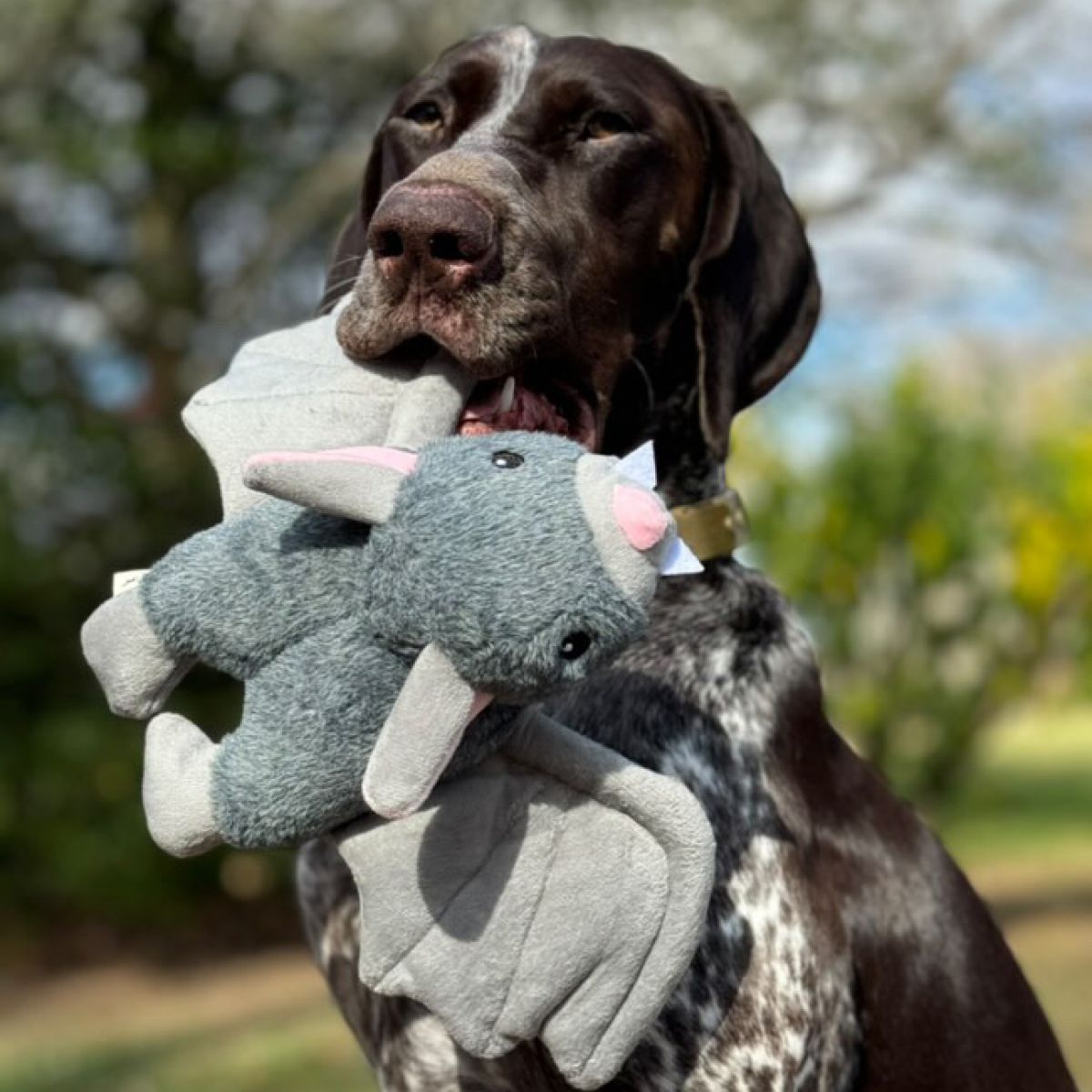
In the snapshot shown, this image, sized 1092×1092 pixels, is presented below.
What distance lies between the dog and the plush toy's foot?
0.69 metres

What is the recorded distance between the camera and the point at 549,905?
7.33 ft

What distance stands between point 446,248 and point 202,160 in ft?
32.5

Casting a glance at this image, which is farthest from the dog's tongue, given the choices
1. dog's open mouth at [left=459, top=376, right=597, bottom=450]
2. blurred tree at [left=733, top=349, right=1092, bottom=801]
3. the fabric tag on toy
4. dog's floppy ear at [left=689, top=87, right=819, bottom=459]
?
blurred tree at [left=733, top=349, right=1092, bottom=801]

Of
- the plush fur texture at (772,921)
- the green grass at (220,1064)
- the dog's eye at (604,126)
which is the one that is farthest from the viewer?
the green grass at (220,1064)

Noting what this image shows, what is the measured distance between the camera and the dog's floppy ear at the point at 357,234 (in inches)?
131

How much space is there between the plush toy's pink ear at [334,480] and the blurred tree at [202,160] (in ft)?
25.8

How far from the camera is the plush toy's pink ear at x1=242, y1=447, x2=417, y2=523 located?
2059 millimetres

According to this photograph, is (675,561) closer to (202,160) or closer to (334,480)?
(334,480)

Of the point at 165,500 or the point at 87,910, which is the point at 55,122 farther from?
the point at 87,910

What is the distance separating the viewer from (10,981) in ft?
32.1

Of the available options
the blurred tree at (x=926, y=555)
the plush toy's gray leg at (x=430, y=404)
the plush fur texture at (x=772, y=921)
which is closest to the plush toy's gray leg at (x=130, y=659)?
the plush toy's gray leg at (x=430, y=404)

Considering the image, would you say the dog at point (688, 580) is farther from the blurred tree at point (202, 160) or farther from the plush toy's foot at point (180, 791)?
the blurred tree at point (202, 160)

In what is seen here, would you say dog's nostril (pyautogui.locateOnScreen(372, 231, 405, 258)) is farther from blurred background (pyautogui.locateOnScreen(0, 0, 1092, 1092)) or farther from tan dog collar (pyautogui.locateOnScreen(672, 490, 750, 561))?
blurred background (pyautogui.locateOnScreen(0, 0, 1092, 1092))

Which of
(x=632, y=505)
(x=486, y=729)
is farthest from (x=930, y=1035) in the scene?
(x=632, y=505)
